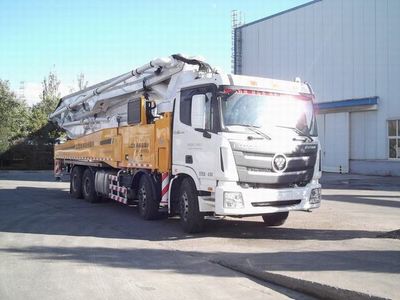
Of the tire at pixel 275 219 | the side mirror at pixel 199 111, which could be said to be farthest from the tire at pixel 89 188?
the side mirror at pixel 199 111

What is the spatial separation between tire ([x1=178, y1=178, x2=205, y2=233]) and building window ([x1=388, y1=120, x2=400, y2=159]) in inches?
905

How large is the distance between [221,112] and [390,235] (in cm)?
401

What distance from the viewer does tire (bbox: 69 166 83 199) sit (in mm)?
17928

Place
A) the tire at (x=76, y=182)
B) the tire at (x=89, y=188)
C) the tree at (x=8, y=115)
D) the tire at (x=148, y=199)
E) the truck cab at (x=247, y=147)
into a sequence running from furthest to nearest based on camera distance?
1. the tree at (x=8, y=115)
2. the tire at (x=76, y=182)
3. the tire at (x=89, y=188)
4. the tire at (x=148, y=199)
5. the truck cab at (x=247, y=147)

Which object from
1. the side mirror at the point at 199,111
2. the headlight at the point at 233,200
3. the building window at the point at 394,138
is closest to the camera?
the headlight at the point at 233,200

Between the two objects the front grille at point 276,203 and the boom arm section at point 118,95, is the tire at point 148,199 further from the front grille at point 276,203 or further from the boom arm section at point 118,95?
the front grille at point 276,203

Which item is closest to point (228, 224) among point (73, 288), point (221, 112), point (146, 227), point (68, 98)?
point (146, 227)

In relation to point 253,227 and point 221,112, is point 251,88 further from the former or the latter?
point 253,227

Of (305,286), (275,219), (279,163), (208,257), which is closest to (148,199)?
(275,219)

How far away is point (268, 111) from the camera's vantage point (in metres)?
10.0

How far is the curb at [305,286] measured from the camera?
5.98m

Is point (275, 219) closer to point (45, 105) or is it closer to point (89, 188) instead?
point (89, 188)

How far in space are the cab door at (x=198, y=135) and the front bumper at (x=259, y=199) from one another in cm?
36

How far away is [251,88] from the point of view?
9953mm
